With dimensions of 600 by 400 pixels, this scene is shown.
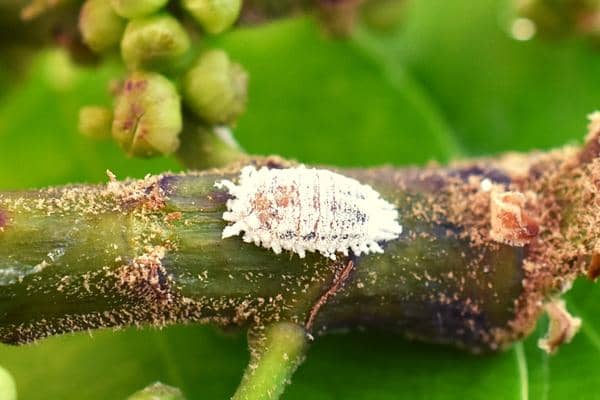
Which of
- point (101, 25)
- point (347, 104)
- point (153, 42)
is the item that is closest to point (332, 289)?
point (153, 42)

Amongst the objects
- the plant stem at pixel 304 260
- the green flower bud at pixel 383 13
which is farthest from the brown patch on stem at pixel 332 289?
the green flower bud at pixel 383 13

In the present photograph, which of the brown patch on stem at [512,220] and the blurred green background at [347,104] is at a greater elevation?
the blurred green background at [347,104]

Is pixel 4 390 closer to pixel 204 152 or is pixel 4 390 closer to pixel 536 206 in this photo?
pixel 204 152

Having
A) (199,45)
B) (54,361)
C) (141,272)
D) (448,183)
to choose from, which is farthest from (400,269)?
(54,361)

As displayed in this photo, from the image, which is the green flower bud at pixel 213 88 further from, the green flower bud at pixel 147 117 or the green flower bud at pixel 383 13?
the green flower bud at pixel 383 13

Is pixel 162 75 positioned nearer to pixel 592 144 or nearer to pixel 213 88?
pixel 213 88

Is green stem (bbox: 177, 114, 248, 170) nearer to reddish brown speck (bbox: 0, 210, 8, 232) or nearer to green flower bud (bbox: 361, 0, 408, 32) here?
reddish brown speck (bbox: 0, 210, 8, 232)
